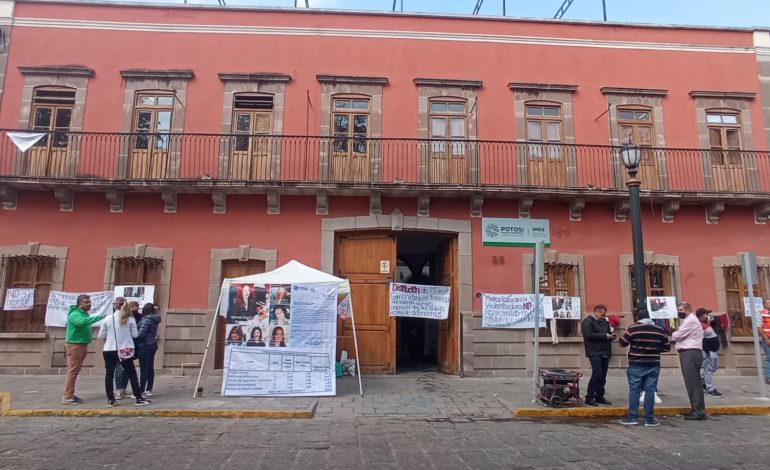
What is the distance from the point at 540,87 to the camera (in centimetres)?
1329

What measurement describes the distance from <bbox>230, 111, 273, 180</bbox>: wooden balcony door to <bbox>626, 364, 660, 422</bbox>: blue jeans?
8.92 m

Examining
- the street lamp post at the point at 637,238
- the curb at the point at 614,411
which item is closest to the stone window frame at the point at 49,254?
the curb at the point at 614,411

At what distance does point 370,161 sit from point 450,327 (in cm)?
459

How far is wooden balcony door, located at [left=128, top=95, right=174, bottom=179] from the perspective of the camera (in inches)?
488

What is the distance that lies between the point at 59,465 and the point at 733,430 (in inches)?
342

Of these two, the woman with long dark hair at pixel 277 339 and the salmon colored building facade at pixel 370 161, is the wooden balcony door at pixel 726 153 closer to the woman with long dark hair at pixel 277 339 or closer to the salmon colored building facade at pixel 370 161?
the salmon colored building facade at pixel 370 161

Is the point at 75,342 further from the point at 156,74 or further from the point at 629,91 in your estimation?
the point at 629,91

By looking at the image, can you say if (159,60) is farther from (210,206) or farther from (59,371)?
(59,371)

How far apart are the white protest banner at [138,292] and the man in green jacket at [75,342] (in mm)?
3258

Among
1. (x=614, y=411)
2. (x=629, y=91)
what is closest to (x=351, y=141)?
(x=629, y=91)

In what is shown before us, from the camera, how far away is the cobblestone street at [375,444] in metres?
5.54

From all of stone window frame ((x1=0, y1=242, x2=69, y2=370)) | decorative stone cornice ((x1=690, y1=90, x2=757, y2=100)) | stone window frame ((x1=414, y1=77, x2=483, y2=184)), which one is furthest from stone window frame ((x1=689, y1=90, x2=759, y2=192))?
stone window frame ((x1=0, y1=242, x2=69, y2=370))

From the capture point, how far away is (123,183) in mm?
11656

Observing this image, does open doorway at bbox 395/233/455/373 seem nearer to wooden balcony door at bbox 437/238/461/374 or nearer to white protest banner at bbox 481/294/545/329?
wooden balcony door at bbox 437/238/461/374
